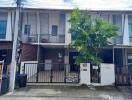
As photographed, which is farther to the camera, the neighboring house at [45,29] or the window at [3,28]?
the window at [3,28]

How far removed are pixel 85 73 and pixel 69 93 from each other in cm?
278

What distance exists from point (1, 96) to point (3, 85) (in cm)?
107

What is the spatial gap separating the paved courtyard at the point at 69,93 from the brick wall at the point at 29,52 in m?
4.92

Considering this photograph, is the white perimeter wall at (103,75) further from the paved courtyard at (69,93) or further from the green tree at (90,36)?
the paved courtyard at (69,93)

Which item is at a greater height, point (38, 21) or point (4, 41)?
point (38, 21)

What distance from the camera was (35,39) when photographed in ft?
69.9

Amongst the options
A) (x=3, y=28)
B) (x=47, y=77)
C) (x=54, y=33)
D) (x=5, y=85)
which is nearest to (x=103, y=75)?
(x=47, y=77)

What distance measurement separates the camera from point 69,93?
37.6ft

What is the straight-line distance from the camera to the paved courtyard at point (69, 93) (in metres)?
10.5

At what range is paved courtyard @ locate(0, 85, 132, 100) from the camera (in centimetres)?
1054

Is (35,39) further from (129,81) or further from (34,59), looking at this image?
(129,81)

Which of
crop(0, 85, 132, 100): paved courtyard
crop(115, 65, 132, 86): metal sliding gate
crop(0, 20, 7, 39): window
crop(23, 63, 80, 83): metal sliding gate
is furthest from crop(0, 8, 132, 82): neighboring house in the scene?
crop(0, 85, 132, 100): paved courtyard

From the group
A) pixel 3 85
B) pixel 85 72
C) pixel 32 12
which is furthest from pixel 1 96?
pixel 32 12

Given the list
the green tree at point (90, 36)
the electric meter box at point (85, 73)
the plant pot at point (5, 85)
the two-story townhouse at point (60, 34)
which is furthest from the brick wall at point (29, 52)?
the electric meter box at point (85, 73)
